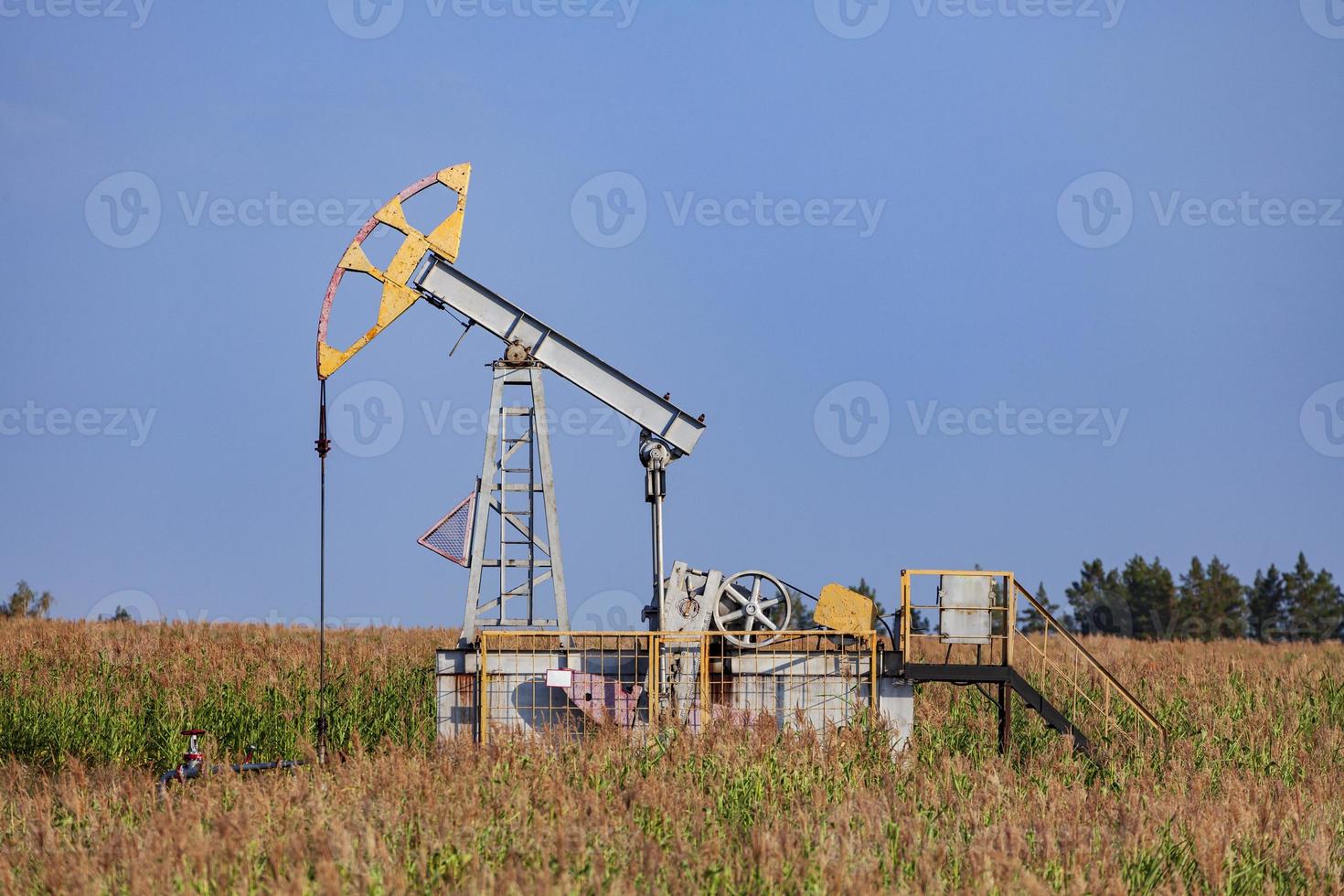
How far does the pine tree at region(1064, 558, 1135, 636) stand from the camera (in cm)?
6481

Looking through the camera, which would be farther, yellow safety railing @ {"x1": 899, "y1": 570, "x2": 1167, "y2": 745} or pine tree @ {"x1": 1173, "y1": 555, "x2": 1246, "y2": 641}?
pine tree @ {"x1": 1173, "y1": 555, "x2": 1246, "y2": 641}

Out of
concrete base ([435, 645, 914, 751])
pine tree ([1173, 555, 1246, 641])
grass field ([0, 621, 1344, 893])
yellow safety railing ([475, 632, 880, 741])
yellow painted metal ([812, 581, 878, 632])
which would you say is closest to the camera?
grass field ([0, 621, 1344, 893])

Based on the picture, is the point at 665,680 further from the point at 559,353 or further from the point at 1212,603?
the point at 1212,603

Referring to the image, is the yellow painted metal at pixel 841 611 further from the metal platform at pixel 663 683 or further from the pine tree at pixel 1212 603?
the pine tree at pixel 1212 603

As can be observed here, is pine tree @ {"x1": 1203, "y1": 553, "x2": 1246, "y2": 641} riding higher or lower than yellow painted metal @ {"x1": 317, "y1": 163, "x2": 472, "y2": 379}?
lower

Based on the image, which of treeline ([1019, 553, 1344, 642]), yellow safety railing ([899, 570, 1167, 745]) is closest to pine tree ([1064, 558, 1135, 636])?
treeline ([1019, 553, 1344, 642])

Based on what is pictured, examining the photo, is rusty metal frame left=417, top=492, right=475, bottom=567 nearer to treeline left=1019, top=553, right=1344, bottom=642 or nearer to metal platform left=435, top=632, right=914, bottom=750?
metal platform left=435, top=632, right=914, bottom=750

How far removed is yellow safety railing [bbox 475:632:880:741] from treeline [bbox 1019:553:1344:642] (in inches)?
1974

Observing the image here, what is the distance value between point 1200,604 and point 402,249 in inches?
2213

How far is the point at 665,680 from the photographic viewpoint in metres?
15.6

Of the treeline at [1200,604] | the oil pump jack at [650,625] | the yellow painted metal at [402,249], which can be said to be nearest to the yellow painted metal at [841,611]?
the oil pump jack at [650,625]

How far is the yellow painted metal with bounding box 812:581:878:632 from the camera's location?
15805 millimetres

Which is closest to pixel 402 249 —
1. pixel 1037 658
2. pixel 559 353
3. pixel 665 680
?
pixel 559 353

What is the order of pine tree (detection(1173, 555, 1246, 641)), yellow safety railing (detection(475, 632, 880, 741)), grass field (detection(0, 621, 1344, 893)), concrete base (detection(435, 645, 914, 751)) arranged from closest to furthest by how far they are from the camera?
grass field (detection(0, 621, 1344, 893)), yellow safety railing (detection(475, 632, 880, 741)), concrete base (detection(435, 645, 914, 751)), pine tree (detection(1173, 555, 1246, 641))
